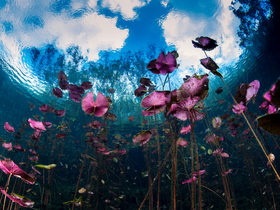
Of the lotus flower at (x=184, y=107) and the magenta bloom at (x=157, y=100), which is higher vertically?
the magenta bloom at (x=157, y=100)

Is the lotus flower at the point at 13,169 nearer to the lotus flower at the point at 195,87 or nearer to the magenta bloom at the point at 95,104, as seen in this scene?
the magenta bloom at the point at 95,104

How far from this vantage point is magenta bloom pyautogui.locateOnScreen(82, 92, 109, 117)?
1160mm

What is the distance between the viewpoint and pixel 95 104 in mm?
1257

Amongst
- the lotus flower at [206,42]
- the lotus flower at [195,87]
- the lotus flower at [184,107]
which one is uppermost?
the lotus flower at [206,42]

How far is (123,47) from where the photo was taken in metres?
8.49

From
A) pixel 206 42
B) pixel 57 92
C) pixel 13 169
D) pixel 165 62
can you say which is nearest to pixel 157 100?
pixel 165 62

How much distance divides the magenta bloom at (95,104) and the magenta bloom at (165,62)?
0.65 meters

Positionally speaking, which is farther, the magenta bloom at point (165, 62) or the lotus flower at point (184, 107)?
the magenta bloom at point (165, 62)

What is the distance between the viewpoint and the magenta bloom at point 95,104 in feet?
3.81

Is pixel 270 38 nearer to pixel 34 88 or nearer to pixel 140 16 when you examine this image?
pixel 140 16

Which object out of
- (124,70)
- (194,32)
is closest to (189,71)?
(194,32)

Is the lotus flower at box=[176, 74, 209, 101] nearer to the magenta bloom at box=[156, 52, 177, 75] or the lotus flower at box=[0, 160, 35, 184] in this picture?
the magenta bloom at box=[156, 52, 177, 75]

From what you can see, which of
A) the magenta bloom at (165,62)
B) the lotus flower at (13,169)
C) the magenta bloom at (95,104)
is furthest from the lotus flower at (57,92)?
the magenta bloom at (165,62)

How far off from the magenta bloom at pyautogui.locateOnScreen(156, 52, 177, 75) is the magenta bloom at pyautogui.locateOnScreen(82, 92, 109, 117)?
652 mm
